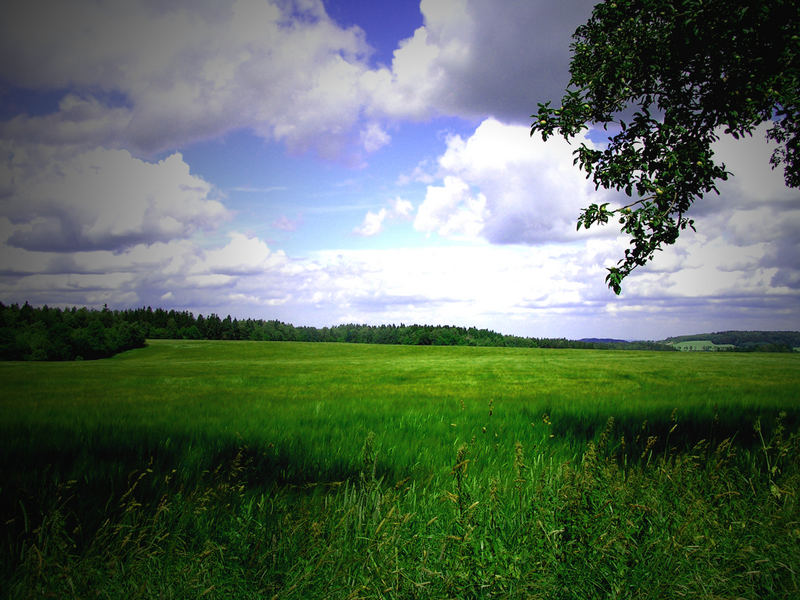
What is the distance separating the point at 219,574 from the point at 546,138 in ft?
26.8

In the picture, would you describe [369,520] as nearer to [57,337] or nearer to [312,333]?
[57,337]

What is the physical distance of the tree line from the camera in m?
72.7

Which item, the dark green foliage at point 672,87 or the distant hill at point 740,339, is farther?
the distant hill at point 740,339

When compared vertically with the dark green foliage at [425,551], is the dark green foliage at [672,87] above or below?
above

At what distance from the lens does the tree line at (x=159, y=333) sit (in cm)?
7269

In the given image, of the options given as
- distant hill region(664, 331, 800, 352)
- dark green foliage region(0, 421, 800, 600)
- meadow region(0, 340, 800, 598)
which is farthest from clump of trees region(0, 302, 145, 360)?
distant hill region(664, 331, 800, 352)

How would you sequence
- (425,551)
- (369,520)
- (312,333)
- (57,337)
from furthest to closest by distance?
(312,333)
(57,337)
(369,520)
(425,551)

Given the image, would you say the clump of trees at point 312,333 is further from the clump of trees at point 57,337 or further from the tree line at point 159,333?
the clump of trees at point 57,337

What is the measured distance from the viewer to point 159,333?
12988cm

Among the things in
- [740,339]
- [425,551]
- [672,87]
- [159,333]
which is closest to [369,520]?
[425,551]

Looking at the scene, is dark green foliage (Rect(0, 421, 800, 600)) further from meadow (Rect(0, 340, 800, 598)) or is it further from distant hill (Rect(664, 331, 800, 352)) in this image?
distant hill (Rect(664, 331, 800, 352))

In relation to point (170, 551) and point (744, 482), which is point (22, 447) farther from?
point (744, 482)

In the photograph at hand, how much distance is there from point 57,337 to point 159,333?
5742 cm

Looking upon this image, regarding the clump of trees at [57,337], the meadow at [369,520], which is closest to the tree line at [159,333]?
the clump of trees at [57,337]
